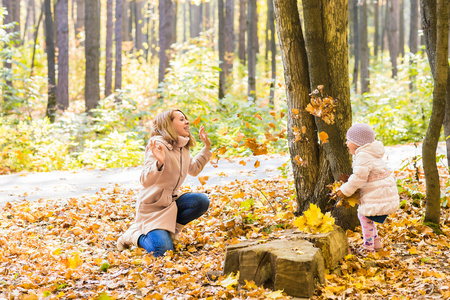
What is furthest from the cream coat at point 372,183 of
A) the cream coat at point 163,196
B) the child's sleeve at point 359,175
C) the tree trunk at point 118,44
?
the tree trunk at point 118,44

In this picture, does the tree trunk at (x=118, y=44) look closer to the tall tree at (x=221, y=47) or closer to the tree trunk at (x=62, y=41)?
the tree trunk at (x=62, y=41)

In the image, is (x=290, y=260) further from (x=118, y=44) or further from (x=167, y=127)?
(x=118, y=44)

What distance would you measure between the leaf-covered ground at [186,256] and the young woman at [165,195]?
168 millimetres

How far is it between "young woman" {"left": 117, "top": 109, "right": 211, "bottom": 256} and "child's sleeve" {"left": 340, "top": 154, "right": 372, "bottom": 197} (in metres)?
→ 1.46

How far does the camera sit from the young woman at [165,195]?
409cm

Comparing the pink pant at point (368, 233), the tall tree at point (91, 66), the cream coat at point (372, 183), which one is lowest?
the pink pant at point (368, 233)

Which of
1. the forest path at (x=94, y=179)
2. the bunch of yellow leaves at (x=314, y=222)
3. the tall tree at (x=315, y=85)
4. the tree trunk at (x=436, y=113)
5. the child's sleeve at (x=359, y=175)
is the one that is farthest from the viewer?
the forest path at (x=94, y=179)

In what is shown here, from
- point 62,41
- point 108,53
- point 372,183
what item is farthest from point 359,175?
point 108,53

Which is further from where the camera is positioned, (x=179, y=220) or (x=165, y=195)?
(x=179, y=220)

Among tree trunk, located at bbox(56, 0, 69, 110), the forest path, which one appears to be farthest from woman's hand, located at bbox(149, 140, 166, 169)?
tree trunk, located at bbox(56, 0, 69, 110)

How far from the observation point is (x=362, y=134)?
3680 millimetres

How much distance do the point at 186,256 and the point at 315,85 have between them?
2084 millimetres

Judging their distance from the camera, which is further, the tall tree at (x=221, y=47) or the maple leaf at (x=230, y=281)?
the tall tree at (x=221, y=47)

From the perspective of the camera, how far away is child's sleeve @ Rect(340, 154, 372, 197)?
3.63 meters
